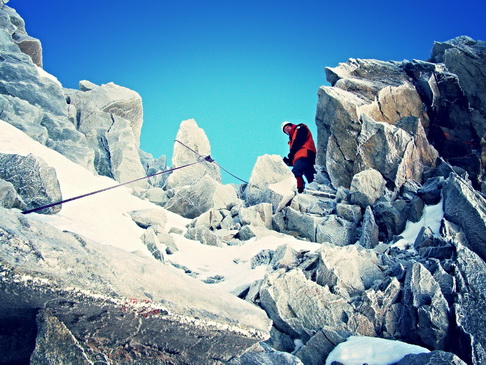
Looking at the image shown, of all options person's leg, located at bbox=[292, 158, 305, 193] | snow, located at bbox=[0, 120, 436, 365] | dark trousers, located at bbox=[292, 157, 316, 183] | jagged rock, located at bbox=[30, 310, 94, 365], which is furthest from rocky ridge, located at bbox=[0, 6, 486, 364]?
dark trousers, located at bbox=[292, 157, 316, 183]

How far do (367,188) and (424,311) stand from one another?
525 inches

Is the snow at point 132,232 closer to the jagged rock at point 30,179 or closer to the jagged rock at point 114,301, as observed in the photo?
the jagged rock at point 30,179

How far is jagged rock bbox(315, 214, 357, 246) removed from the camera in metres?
19.0

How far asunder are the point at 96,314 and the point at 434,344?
293 inches

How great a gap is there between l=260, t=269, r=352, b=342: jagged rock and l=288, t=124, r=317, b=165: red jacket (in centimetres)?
1095

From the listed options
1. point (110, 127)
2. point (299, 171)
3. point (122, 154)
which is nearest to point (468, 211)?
point (299, 171)

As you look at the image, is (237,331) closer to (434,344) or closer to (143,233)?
(434,344)

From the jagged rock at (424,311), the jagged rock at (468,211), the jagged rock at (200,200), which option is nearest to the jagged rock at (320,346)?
the jagged rock at (424,311)

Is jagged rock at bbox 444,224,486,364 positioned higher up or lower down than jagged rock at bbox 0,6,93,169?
lower down

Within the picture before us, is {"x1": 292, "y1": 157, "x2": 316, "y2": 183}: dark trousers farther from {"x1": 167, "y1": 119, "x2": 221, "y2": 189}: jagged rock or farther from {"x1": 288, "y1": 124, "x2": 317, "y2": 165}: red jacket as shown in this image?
{"x1": 167, "y1": 119, "x2": 221, "y2": 189}: jagged rock

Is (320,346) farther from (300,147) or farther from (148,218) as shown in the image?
(300,147)

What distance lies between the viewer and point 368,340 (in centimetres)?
748

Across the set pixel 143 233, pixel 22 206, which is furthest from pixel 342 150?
pixel 22 206

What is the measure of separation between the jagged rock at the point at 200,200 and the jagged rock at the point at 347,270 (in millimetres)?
11755
